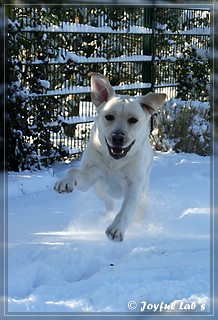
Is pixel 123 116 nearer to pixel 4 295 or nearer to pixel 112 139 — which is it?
pixel 112 139

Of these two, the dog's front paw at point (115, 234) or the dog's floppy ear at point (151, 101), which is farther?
the dog's floppy ear at point (151, 101)

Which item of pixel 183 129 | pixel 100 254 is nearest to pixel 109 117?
pixel 100 254

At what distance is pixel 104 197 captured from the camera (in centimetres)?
509

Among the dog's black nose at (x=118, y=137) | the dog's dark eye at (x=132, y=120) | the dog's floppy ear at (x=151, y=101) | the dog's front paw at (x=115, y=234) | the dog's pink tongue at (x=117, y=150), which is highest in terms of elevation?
the dog's floppy ear at (x=151, y=101)

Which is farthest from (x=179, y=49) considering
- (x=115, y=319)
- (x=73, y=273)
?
(x=115, y=319)

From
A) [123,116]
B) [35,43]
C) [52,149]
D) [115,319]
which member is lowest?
[115,319]

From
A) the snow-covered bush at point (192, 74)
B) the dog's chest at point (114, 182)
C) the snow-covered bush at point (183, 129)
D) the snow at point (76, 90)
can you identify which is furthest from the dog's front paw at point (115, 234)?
the snow-covered bush at point (192, 74)

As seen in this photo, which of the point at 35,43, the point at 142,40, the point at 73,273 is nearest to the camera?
the point at 73,273

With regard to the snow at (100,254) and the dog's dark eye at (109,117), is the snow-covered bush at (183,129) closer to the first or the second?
the snow at (100,254)

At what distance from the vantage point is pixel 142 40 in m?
9.49

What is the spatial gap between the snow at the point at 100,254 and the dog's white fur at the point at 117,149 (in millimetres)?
385

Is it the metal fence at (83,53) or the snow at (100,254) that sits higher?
the metal fence at (83,53)

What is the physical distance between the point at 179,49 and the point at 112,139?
20.8 feet

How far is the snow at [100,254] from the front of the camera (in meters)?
3.54
